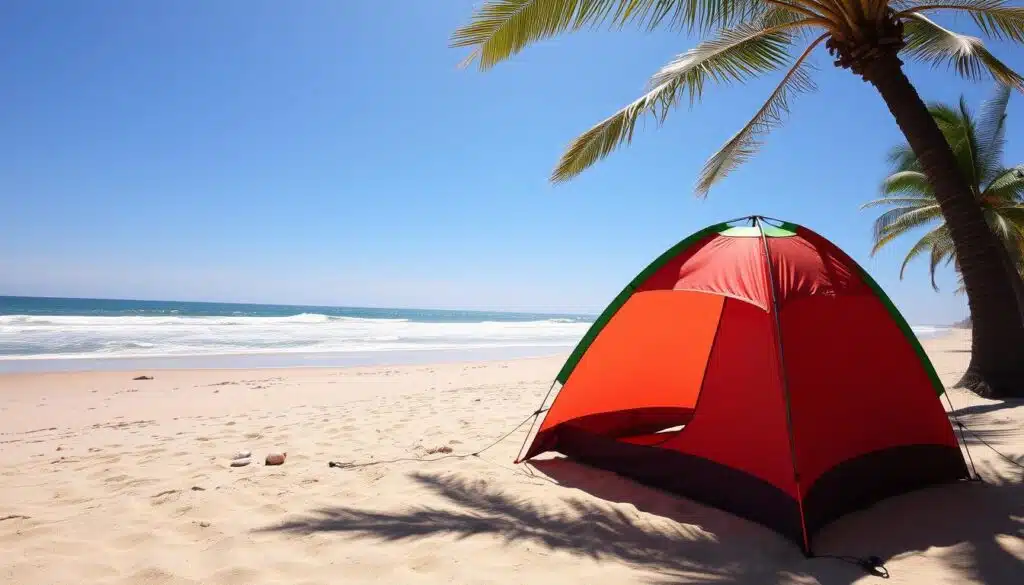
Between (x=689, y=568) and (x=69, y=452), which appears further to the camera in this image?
(x=69, y=452)

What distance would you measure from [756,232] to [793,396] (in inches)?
45.1

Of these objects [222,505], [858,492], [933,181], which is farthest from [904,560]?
[933,181]

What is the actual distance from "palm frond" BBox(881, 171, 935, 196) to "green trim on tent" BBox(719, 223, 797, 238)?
1228cm

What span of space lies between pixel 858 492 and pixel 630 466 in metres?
1.36

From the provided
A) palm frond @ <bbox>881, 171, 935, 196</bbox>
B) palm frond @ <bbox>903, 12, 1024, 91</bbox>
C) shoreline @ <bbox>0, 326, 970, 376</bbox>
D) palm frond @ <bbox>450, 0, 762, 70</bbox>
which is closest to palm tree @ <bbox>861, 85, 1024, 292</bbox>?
palm frond @ <bbox>881, 171, 935, 196</bbox>

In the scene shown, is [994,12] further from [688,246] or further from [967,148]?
[967,148]

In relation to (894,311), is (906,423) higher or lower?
lower

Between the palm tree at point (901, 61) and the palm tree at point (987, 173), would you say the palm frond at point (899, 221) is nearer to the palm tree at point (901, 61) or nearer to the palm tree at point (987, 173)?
the palm tree at point (987, 173)

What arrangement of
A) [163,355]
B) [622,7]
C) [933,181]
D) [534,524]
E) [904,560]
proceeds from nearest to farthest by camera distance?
[904,560], [534,524], [622,7], [933,181], [163,355]

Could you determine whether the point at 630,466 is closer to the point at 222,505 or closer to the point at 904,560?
the point at 904,560

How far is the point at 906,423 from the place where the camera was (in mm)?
3256

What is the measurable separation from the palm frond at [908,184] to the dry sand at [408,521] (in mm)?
9968

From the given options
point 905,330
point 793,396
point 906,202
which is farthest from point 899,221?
point 793,396

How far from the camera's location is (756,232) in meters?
3.52
